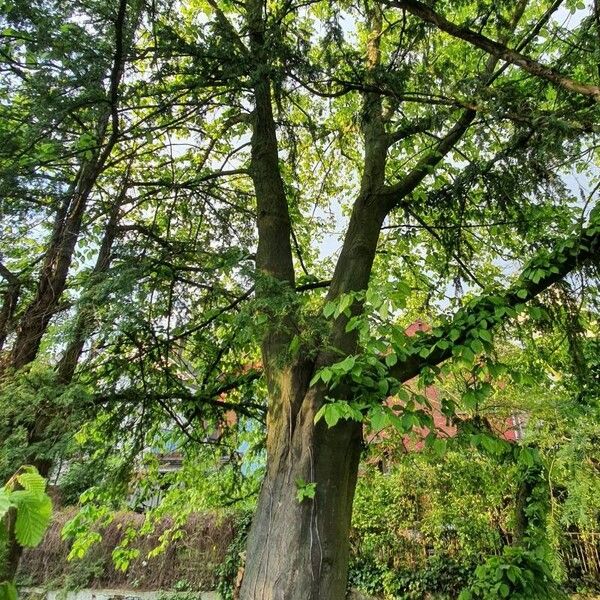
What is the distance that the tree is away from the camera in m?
2.56

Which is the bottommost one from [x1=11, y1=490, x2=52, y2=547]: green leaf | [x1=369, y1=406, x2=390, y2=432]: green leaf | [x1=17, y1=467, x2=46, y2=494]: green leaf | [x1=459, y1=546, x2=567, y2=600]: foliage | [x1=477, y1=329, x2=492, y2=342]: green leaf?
[x1=459, y1=546, x2=567, y2=600]: foliage

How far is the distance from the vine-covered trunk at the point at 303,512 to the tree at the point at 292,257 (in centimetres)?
1

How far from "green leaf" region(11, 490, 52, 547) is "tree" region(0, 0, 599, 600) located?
1647 millimetres

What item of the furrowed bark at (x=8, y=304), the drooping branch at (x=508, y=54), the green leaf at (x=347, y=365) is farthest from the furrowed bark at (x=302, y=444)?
the furrowed bark at (x=8, y=304)

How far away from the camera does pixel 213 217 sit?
467 centimetres

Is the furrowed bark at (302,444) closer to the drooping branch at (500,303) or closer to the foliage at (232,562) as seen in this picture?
the drooping branch at (500,303)

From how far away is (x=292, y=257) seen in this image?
13.1ft

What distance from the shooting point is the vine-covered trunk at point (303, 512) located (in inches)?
91.7

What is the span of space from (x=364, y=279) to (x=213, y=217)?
202 cm

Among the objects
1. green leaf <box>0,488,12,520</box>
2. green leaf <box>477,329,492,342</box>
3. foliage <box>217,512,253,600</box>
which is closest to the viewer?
green leaf <box>0,488,12,520</box>

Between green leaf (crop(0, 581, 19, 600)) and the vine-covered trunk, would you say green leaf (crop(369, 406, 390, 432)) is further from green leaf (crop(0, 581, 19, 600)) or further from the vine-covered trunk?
green leaf (crop(0, 581, 19, 600))

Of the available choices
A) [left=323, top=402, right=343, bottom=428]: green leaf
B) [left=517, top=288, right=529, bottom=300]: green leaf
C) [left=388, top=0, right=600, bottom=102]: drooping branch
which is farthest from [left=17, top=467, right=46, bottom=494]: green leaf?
[left=388, top=0, right=600, bottom=102]: drooping branch

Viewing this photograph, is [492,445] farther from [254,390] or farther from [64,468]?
[64,468]

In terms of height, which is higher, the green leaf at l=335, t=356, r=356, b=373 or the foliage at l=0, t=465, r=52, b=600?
the green leaf at l=335, t=356, r=356, b=373
